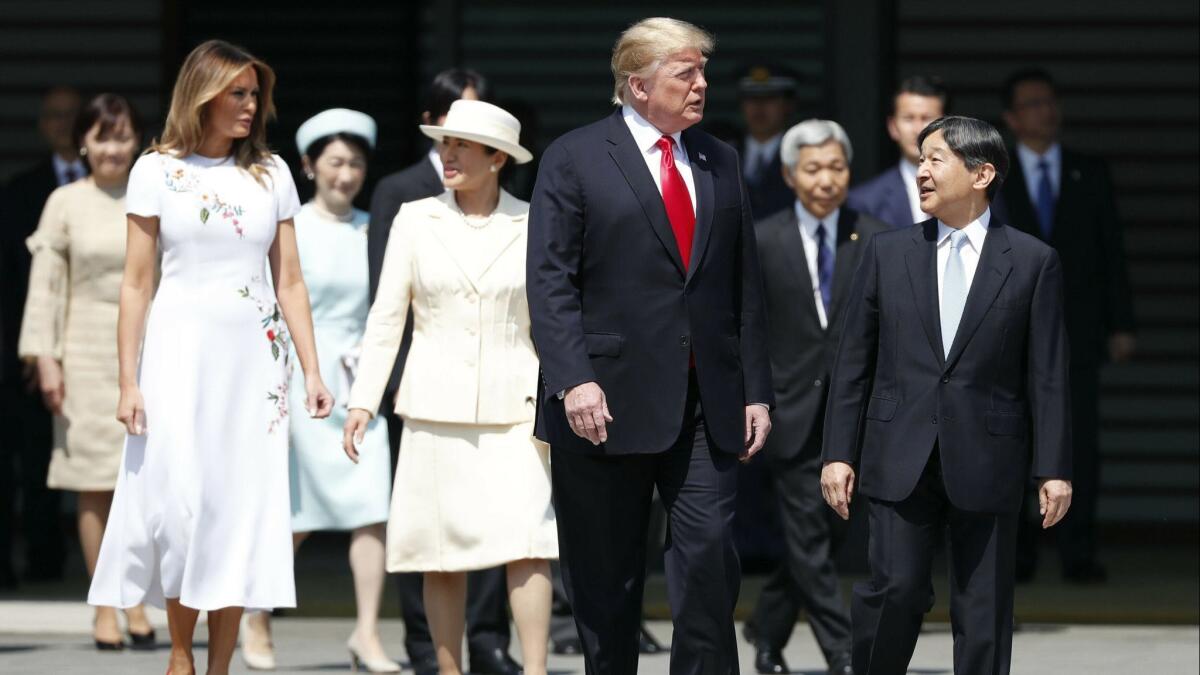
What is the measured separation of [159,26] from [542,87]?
1954 mm

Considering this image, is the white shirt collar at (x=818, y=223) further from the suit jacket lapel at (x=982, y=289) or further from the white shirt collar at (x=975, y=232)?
the suit jacket lapel at (x=982, y=289)

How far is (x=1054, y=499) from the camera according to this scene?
568 centimetres

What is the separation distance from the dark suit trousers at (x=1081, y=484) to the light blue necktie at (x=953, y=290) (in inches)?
147

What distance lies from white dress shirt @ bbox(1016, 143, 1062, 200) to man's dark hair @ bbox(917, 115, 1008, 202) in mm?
3569

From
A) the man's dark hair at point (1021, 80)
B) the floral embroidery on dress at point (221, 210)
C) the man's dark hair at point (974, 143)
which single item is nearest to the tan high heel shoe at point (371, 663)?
the floral embroidery on dress at point (221, 210)

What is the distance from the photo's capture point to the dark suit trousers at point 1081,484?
948 centimetres

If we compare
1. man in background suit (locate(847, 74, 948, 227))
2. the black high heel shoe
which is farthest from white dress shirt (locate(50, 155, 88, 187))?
man in background suit (locate(847, 74, 948, 227))

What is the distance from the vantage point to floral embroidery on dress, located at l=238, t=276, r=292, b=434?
6461 mm

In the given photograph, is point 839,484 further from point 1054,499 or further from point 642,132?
point 642,132

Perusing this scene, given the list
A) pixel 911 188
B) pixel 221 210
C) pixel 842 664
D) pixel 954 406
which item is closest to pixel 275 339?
pixel 221 210

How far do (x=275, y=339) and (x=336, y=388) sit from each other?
1.12m

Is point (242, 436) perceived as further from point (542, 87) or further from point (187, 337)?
point (542, 87)

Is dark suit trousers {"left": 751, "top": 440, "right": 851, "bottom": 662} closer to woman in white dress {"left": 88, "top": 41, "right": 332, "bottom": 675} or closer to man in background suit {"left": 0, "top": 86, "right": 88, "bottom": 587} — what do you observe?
woman in white dress {"left": 88, "top": 41, "right": 332, "bottom": 675}

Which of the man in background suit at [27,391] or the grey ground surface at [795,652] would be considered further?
the man in background suit at [27,391]
